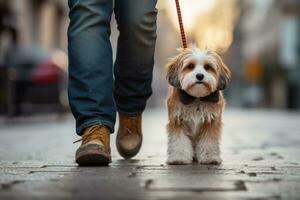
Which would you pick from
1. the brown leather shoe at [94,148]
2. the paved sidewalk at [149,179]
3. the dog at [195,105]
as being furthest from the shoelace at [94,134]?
the dog at [195,105]

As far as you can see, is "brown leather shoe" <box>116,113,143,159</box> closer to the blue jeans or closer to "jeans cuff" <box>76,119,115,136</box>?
the blue jeans

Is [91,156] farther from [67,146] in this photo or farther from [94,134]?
[67,146]

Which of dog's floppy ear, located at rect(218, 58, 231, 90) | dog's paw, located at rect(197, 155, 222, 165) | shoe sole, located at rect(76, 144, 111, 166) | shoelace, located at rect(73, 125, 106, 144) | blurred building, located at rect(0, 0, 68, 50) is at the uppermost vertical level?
blurred building, located at rect(0, 0, 68, 50)

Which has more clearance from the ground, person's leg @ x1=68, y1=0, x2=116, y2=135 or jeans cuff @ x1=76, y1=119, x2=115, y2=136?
person's leg @ x1=68, y1=0, x2=116, y2=135

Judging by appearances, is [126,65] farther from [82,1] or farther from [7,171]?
[7,171]

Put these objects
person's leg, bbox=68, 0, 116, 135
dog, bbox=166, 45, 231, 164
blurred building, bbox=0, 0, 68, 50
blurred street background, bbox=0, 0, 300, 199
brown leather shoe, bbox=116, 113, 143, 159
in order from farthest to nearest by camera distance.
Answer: blurred building, bbox=0, 0, 68, 50, brown leather shoe, bbox=116, 113, 143, 159, person's leg, bbox=68, 0, 116, 135, dog, bbox=166, 45, 231, 164, blurred street background, bbox=0, 0, 300, 199

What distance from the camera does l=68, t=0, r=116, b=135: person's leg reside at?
14.7 ft

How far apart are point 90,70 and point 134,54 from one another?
1.39 feet

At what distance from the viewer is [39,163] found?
181 inches

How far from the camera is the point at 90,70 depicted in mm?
4516

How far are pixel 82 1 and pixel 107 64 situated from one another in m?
0.41

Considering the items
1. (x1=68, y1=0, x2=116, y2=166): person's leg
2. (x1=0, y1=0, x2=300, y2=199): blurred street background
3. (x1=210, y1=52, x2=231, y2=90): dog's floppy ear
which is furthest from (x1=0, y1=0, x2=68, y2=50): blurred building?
(x1=210, y1=52, x2=231, y2=90): dog's floppy ear

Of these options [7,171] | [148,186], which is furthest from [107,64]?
[148,186]

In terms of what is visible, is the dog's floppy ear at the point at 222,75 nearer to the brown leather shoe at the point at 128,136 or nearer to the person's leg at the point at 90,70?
the person's leg at the point at 90,70
